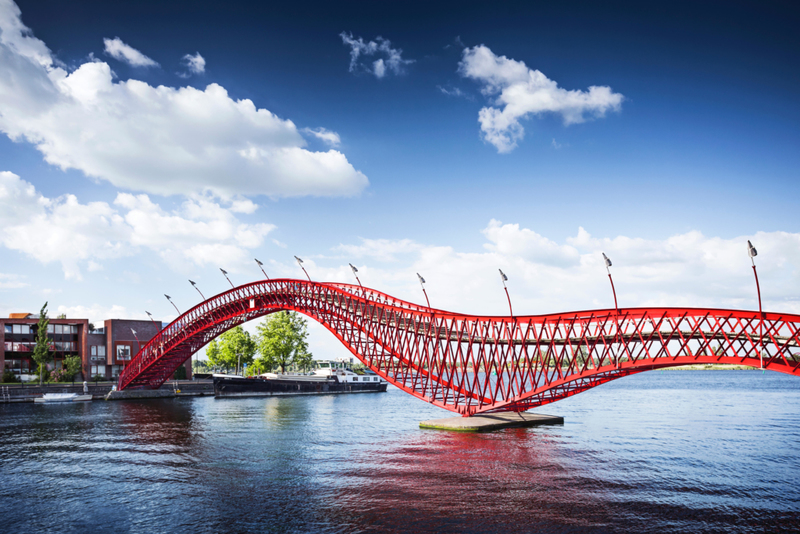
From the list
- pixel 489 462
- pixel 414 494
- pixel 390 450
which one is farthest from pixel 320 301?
pixel 414 494

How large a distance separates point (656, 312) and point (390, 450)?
1896 cm

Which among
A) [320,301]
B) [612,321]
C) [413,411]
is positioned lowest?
[413,411]

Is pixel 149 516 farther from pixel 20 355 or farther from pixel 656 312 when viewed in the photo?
pixel 20 355

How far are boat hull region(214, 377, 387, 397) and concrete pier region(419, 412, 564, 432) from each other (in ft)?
175

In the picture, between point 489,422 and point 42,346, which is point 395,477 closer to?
point 489,422

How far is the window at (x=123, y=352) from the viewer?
328 feet

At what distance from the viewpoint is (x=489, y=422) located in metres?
43.0

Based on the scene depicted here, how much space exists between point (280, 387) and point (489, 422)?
6091cm

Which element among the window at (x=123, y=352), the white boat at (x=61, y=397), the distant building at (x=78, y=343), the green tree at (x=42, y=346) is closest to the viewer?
the white boat at (x=61, y=397)

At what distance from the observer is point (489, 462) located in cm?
3188

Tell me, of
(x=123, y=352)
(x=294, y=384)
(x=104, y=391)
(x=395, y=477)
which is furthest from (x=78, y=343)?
(x=395, y=477)

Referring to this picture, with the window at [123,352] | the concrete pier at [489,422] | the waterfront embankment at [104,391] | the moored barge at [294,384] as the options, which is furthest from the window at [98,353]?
the concrete pier at [489,422]

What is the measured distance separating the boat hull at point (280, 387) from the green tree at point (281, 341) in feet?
36.8

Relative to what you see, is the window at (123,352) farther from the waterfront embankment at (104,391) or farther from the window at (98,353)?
the waterfront embankment at (104,391)
